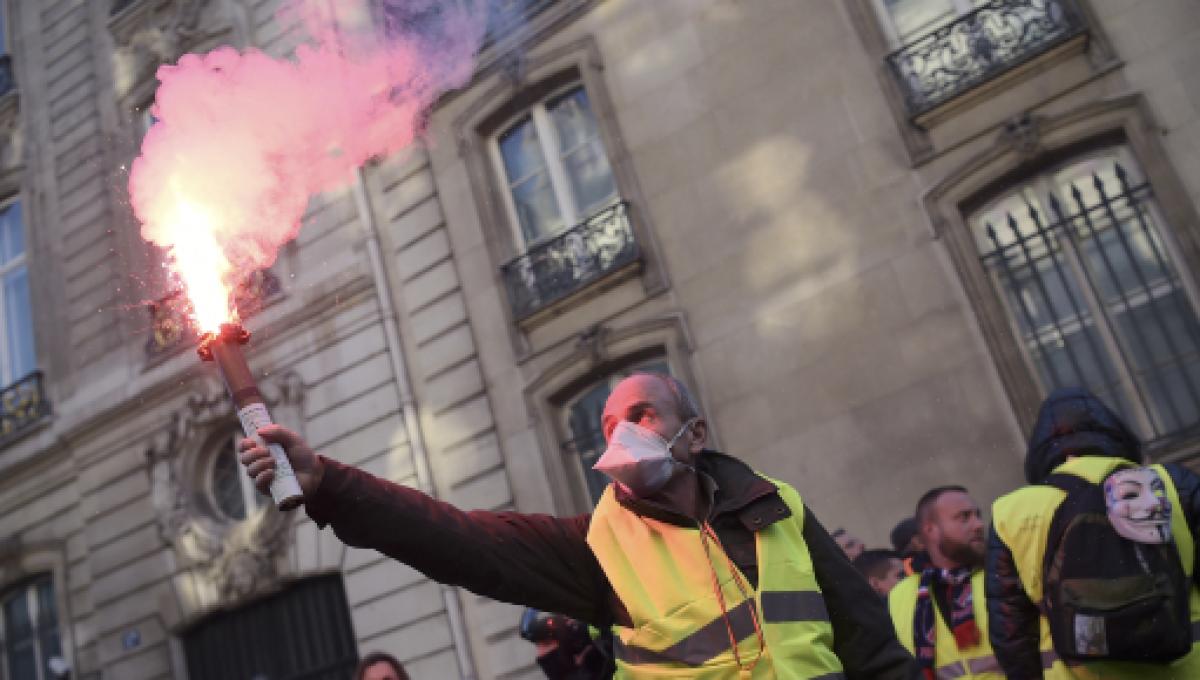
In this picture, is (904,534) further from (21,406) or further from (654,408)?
(21,406)

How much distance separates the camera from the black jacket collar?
2547mm

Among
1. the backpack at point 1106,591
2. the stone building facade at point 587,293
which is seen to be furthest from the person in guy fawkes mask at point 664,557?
the stone building facade at point 587,293

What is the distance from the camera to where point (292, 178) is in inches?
158

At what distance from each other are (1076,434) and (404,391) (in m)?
7.59

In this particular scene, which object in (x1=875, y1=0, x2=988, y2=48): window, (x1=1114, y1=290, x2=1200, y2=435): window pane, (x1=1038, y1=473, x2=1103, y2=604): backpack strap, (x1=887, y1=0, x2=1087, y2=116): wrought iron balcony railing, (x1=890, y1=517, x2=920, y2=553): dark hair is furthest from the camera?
(x1=875, y1=0, x2=988, y2=48): window

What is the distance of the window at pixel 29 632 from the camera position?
1306cm

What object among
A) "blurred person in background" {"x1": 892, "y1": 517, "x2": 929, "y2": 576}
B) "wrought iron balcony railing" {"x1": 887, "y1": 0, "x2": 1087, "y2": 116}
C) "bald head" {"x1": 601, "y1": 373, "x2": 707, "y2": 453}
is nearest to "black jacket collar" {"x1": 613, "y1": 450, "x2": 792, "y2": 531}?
"bald head" {"x1": 601, "y1": 373, "x2": 707, "y2": 453}

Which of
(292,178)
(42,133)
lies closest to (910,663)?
(292,178)

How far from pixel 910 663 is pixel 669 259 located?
711cm

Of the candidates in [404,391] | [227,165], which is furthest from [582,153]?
[227,165]

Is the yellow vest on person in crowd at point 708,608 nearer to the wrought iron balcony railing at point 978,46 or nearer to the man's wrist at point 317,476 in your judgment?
the man's wrist at point 317,476

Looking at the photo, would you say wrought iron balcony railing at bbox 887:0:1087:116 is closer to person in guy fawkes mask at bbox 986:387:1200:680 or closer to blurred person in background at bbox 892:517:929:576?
blurred person in background at bbox 892:517:929:576

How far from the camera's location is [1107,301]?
25.5ft

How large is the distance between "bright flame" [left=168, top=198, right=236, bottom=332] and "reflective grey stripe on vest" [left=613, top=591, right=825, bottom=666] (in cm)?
128
